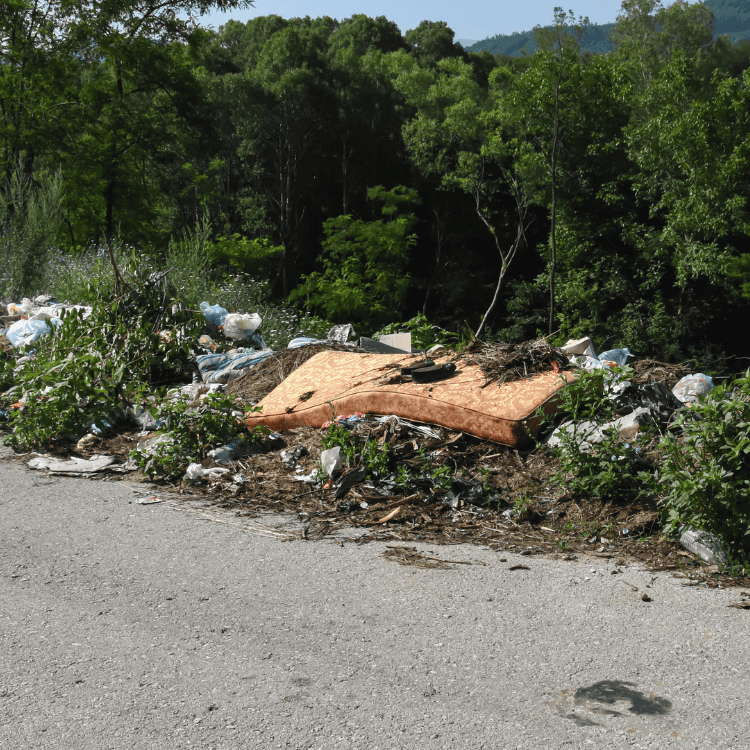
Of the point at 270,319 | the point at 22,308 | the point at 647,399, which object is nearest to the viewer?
the point at 647,399

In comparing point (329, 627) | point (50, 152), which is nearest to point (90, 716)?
point (329, 627)

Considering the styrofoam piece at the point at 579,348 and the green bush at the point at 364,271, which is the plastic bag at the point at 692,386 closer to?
the styrofoam piece at the point at 579,348

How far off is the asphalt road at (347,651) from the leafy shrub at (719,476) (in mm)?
319

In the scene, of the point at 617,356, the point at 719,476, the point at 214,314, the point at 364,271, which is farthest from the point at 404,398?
the point at 364,271

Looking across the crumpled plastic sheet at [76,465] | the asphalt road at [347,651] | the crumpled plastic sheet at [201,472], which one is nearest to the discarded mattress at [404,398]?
the crumpled plastic sheet at [201,472]

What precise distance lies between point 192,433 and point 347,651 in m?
2.97

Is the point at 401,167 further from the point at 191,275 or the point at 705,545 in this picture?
the point at 705,545

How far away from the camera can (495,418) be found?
464 centimetres

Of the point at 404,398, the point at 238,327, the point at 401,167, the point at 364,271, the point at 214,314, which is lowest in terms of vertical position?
the point at 364,271

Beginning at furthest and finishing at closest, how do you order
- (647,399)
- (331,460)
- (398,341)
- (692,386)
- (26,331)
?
(26,331), (398,341), (692,386), (647,399), (331,460)

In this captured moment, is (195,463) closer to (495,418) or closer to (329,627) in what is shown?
(495,418)

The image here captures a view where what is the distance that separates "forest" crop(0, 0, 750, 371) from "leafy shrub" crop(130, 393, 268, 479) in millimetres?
6808

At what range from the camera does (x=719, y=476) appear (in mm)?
3068

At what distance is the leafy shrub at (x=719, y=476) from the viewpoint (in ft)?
10.1
